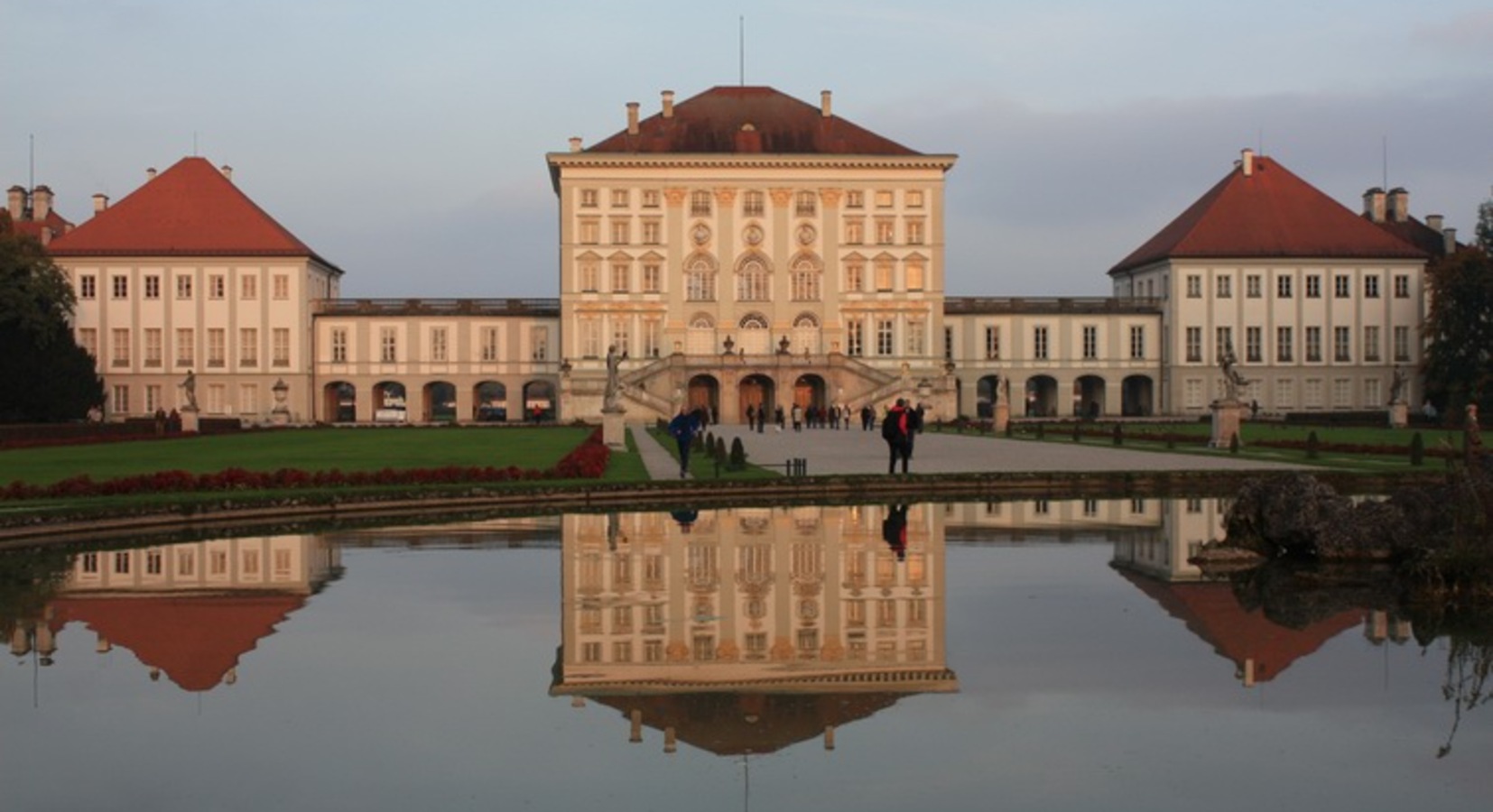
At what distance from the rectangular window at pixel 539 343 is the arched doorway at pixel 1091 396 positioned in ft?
83.2

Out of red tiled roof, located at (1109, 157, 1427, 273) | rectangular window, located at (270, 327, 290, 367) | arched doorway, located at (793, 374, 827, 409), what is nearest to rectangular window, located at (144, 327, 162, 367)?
rectangular window, located at (270, 327, 290, 367)

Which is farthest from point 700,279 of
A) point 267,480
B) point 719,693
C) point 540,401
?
point 719,693

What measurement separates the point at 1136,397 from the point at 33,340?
4930 cm

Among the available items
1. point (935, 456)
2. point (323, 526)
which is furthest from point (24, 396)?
point (323, 526)

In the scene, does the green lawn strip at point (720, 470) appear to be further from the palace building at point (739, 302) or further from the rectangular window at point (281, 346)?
the rectangular window at point (281, 346)

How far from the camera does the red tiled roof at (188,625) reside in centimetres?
998

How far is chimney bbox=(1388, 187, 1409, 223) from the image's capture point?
279 feet

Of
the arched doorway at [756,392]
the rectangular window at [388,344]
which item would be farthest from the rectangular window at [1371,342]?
the rectangular window at [388,344]

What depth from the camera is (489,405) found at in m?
94.9

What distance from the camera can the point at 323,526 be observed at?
1959 centimetres

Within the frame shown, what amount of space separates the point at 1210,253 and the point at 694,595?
6672 cm

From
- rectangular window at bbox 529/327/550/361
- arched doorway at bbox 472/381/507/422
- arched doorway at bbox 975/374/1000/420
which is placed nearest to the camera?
rectangular window at bbox 529/327/550/361

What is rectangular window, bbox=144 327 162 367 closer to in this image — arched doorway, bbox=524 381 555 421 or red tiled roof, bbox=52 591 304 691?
arched doorway, bbox=524 381 555 421

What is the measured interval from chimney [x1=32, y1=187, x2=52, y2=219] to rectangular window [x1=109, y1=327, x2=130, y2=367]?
16.3 metres
